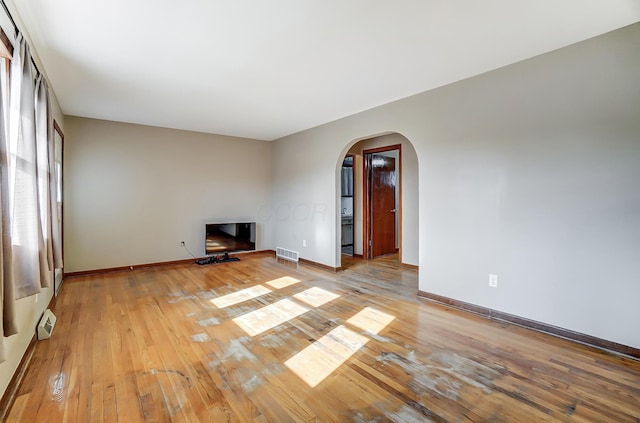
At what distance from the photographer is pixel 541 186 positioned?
2.67 m

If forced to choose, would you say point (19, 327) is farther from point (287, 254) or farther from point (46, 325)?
point (287, 254)

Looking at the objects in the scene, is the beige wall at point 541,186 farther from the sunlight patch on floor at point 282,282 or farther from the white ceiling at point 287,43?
the sunlight patch on floor at point 282,282

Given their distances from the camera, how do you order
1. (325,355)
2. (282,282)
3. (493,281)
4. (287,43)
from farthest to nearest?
(282,282)
(493,281)
(287,43)
(325,355)

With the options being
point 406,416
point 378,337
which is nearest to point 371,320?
point 378,337

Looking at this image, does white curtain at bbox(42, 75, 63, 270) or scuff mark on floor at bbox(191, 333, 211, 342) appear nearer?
Result: white curtain at bbox(42, 75, 63, 270)

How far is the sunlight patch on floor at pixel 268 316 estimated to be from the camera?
9.06 feet

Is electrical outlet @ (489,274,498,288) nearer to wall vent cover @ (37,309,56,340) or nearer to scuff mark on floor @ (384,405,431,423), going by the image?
scuff mark on floor @ (384,405,431,423)

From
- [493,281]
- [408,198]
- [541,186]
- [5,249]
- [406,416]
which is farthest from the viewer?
[408,198]

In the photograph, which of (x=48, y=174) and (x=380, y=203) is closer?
(x=48, y=174)

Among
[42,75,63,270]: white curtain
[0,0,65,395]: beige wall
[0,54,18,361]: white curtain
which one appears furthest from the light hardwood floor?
[42,75,63,270]: white curtain

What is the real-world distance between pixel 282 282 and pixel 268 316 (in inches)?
48.5

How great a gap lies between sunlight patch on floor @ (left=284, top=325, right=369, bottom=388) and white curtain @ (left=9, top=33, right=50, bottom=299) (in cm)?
180

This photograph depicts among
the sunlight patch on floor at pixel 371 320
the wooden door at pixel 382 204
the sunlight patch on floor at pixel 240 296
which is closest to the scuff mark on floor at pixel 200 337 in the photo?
the sunlight patch on floor at pixel 240 296

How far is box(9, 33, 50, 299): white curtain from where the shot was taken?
181 cm
